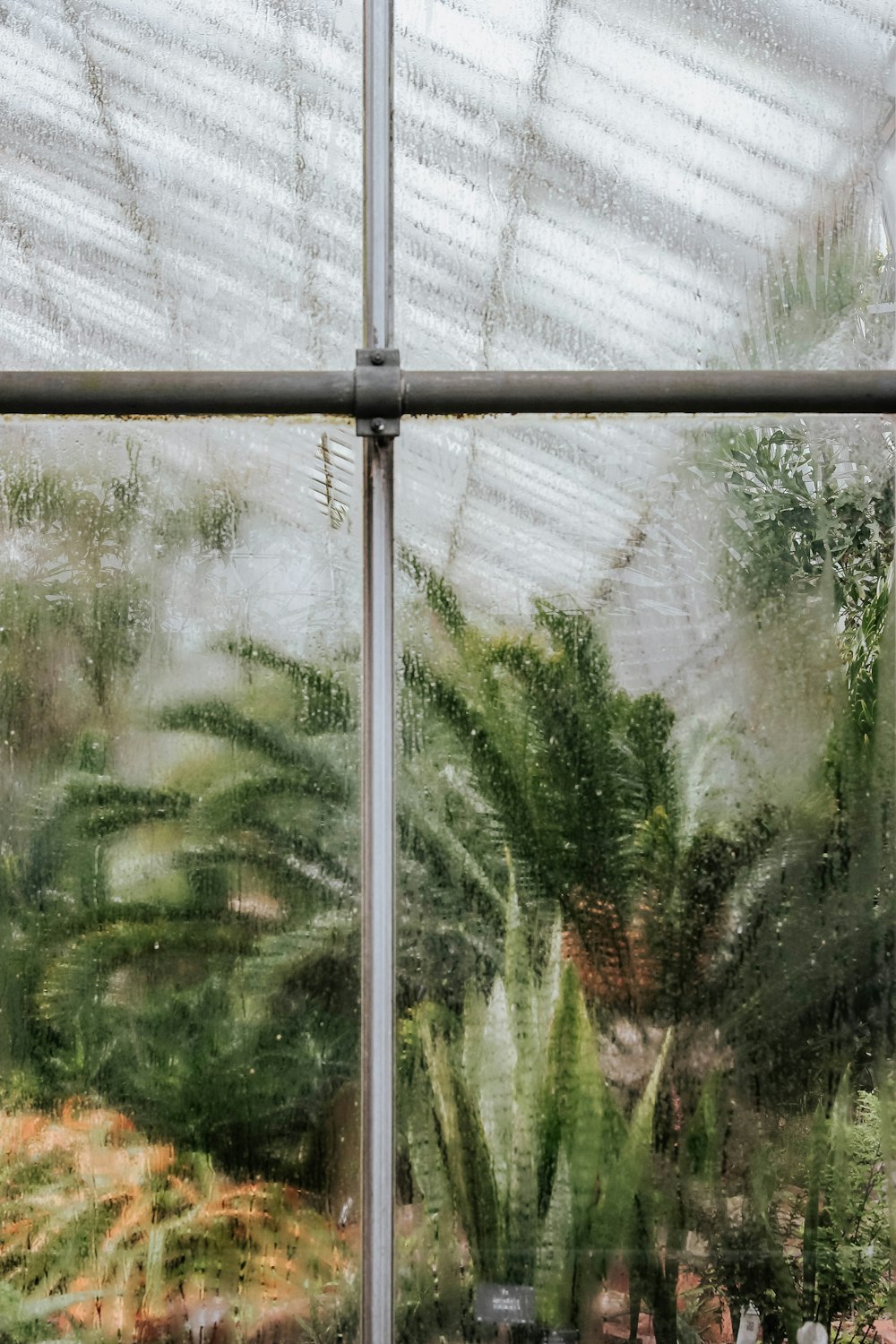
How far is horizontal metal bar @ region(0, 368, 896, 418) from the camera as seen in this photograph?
1.35 m

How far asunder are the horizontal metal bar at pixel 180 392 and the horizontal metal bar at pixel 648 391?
0.14 m

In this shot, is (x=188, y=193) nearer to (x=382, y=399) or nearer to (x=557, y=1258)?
(x=382, y=399)

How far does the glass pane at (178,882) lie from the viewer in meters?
1.28

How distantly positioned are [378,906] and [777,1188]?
0.75 metres

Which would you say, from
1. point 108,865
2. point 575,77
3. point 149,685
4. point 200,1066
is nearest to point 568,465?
point 575,77

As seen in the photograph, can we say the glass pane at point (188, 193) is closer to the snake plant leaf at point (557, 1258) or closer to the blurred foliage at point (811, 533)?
the blurred foliage at point (811, 533)

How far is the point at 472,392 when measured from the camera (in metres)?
1.35

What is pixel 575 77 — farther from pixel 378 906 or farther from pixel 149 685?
pixel 378 906

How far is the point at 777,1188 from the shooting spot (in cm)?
129

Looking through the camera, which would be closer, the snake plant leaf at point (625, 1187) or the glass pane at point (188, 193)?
the snake plant leaf at point (625, 1187)

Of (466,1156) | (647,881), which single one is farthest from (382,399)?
(466,1156)

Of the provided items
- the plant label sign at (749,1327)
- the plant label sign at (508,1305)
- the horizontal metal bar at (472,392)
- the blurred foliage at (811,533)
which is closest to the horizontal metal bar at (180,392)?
the horizontal metal bar at (472,392)

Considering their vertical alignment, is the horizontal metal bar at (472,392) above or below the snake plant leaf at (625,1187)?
above

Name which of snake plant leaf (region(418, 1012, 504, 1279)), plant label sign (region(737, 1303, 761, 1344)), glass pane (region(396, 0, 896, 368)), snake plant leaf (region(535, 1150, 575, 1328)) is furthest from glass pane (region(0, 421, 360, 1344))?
plant label sign (region(737, 1303, 761, 1344))
